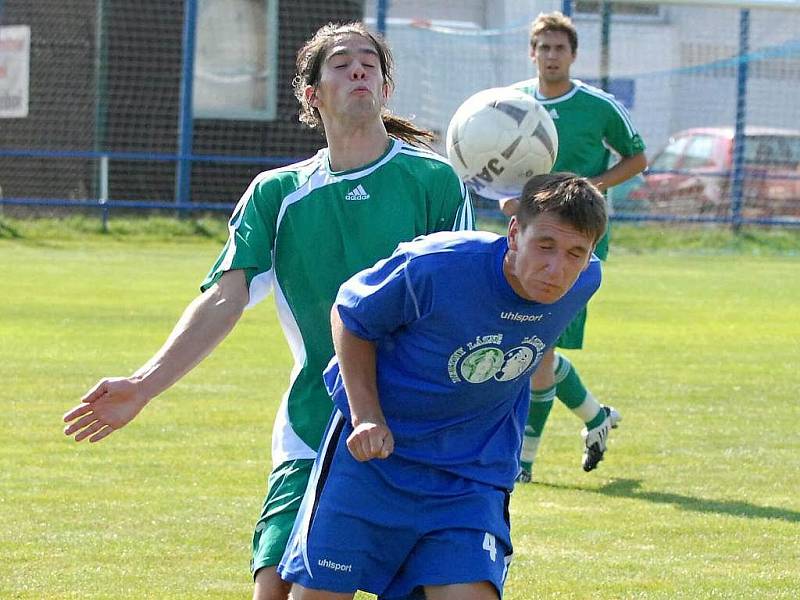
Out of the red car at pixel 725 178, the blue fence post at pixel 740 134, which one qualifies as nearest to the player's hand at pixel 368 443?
the red car at pixel 725 178

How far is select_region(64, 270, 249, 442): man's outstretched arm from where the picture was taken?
12.3 ft

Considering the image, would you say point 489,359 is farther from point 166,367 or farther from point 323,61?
point 323,61

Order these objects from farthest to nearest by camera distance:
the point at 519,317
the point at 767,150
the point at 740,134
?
1. the point at 767,150
2. the point at 740,134
3. the point at 519,317

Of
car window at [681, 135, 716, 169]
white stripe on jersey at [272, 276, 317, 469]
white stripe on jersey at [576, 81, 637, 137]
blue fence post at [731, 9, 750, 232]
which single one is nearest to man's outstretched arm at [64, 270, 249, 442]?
white stripe on jersey at [272, 276, 317, 469]

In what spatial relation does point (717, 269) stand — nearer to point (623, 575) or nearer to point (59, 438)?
point (59, 438)

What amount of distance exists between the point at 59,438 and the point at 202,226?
13.0 m

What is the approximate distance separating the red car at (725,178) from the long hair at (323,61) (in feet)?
53.6

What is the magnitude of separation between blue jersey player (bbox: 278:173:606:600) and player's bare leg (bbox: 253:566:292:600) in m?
0.09

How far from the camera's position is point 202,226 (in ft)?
66.9

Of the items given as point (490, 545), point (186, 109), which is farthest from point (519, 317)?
point (186, 109)

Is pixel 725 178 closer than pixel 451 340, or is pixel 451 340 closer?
pixel 451 340

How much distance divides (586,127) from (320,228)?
4.13 metres

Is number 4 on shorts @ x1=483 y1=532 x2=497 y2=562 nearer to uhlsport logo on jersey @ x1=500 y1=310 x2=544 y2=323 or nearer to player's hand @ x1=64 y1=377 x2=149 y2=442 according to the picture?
uhlsport logo on jersey @ x1=500 y1=310 x2=544 y2=323

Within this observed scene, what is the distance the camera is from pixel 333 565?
364 cm
